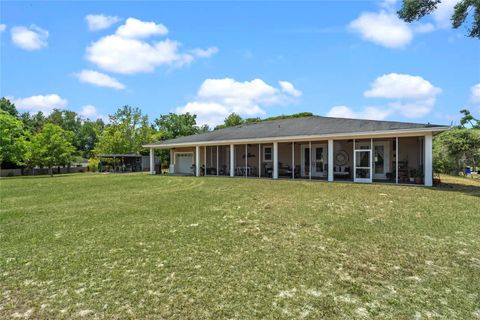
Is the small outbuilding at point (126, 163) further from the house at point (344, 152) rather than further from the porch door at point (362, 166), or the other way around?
the porch door at point (362, 166)

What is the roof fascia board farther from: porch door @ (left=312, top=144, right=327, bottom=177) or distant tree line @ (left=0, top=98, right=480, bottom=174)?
distant tree line @ (left=0, top=98, right=480, bottom=174)

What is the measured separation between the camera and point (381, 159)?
15.4 m

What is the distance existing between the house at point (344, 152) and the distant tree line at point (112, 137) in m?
11.5

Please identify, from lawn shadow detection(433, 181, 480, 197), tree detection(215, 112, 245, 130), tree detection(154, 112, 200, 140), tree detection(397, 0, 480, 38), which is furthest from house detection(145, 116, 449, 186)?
tree detection(215, 112, 245, 130)

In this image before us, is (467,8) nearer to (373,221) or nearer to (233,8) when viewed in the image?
(233,8)

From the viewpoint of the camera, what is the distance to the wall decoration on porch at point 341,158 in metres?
16.2

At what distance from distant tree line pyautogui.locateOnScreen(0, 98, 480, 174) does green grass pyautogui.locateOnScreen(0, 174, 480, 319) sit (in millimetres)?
19621

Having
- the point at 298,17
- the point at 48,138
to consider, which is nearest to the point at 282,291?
the point at 298,17

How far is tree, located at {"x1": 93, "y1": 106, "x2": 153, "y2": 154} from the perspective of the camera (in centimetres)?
3629

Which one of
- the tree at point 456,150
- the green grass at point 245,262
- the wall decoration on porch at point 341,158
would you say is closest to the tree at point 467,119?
the tree at point 456,150

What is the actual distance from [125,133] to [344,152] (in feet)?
104

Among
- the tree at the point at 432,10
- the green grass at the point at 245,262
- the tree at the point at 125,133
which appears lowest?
the green grass at the point at 245,262

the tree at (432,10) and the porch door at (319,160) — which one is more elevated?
the tree at (432,10)

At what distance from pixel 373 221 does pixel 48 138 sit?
30798mm
